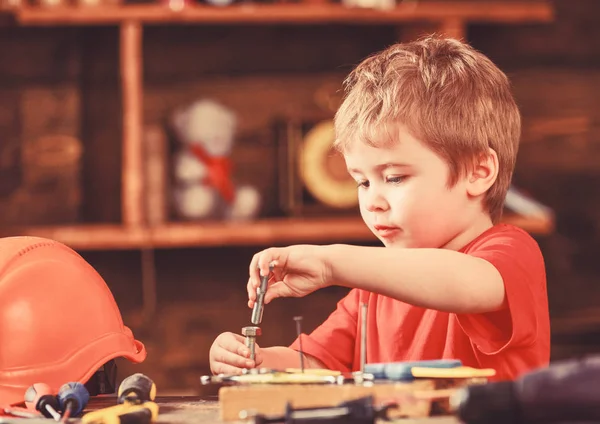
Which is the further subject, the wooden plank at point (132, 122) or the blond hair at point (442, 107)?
→ the wooden plank at point (132, 122)

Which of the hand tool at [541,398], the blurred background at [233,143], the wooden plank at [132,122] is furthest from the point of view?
the blurred background at [233,143]

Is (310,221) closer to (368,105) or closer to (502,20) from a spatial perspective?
(502,20)

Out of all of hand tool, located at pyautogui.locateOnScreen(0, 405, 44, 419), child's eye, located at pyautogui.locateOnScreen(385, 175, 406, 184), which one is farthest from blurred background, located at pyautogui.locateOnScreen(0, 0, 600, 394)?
hand tool, located at pyautogui.locateOnScreen(0, 405, 44, 419)

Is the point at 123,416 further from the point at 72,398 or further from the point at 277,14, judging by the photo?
the point at 277,14

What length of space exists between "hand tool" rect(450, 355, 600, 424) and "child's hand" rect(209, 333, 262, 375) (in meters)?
0.54

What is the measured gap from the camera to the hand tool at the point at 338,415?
2.45 ft

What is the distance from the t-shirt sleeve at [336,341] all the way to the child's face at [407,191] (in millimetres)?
262

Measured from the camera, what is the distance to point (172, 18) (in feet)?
9.38

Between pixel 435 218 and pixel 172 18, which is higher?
pixel 172 18

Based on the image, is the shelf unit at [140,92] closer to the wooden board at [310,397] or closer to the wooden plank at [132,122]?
the wooden plank at [132,122]

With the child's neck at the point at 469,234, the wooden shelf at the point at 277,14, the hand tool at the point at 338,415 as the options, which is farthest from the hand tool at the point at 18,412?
the wooden shelf at the point at 277,14

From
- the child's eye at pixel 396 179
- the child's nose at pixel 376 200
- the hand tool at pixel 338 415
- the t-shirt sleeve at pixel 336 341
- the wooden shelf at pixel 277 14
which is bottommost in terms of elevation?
the t-shirt sleeve at pixel 336 341

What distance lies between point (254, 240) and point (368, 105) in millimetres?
1579

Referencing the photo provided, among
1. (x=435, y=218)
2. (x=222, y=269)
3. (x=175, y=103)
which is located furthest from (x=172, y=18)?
(x=435, y=218)
